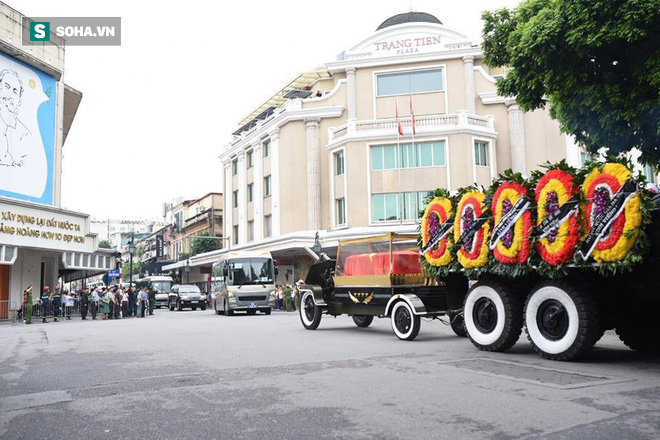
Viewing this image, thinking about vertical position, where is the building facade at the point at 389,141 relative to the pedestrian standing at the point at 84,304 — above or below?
above

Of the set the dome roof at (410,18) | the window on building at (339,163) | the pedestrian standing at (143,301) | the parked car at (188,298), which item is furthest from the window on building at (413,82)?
the pedestrian standing at (143,301)

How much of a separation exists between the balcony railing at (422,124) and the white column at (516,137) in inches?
64.7

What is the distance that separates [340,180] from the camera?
41594mm

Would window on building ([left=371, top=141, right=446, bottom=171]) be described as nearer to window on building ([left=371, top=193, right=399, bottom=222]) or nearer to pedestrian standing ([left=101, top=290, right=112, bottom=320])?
window on building ([left=371, top=193, right=399, bottom=222])

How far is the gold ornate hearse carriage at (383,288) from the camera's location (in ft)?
42.9

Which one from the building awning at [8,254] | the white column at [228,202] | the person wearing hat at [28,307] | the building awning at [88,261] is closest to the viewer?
the person wearing hat at [28,307]

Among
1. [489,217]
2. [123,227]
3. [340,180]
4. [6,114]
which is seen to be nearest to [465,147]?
[340,180]

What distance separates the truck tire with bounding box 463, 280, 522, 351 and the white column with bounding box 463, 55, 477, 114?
1263 inches

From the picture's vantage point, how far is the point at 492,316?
35.7ft

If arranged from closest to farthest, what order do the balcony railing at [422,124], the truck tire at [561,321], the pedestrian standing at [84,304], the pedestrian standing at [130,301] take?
the truck tire at [561,321] → the pedestrian standing at [84,304] → the pedestrian standing at [130,301] → the balcony railing at [422,124]

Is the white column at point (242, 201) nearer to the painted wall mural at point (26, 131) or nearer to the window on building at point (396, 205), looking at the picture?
the window on building at point (396, 205)

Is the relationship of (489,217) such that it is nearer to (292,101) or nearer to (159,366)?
(159,366)

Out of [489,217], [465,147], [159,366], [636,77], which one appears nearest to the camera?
[159,366]

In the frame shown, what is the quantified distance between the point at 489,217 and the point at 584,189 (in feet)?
6.75
